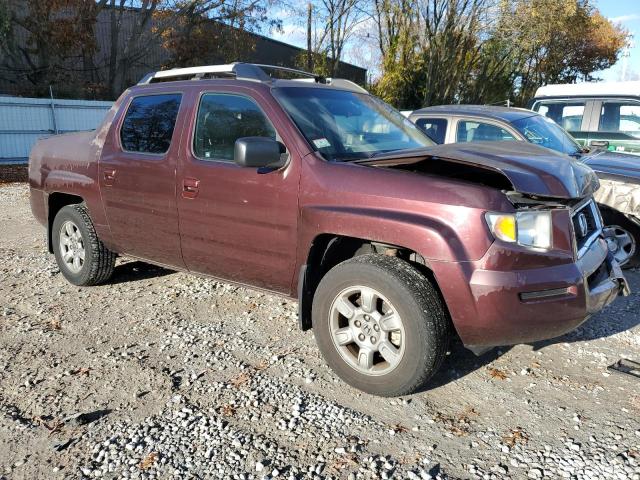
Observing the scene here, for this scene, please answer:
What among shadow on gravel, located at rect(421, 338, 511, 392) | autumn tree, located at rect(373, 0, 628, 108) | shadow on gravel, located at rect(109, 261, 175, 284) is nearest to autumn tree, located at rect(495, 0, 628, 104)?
autumn tree, located at rect(373, 0, 628, 108)

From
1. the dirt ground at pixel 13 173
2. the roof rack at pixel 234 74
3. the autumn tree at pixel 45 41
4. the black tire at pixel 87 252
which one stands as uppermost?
the autumn tree at pixel 45 41

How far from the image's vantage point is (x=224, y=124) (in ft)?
13.4

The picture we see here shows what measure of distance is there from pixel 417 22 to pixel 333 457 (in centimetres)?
2597

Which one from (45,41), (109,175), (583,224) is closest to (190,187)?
(109,175)

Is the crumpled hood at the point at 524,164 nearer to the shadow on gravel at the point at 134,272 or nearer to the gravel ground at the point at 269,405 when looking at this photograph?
the gravel ground at the point at 269,405

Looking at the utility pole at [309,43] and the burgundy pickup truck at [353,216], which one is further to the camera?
the utility pole at [309,43]

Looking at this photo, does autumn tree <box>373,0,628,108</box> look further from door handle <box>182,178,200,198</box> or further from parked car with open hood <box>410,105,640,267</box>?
door handle <box>182,178,200,198</box>

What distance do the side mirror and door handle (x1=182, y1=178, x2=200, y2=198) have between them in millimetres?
687

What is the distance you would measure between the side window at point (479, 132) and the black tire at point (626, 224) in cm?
133

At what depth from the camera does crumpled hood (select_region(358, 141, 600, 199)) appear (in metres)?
3.11

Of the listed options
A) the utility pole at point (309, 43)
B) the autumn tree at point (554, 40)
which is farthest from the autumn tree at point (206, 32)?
the autumn tree at point (554, 40)

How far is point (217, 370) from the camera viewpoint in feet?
12.2

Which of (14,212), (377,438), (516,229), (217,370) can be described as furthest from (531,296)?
(14,212)

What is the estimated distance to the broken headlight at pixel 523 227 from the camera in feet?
9.76
